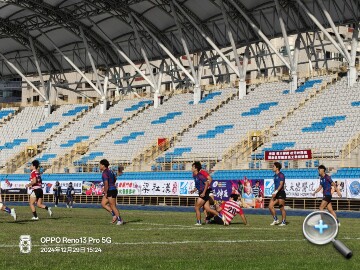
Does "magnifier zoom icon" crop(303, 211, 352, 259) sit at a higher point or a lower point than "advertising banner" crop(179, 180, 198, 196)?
lower

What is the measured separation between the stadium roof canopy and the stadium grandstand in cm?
12

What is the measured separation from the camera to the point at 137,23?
63125 mm

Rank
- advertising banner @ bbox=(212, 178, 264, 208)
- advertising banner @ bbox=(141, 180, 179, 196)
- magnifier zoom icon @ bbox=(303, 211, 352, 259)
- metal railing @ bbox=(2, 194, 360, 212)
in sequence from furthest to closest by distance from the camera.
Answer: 1. advertising banner @ bbox=(141, 180, 179, 196)
2. advertising banner @ bbox=(212, 178, 264, 208)
3. metal railing @ bbox=(2, 194, 360, 212)
4. magnifier zoom icon @ bbox=(303, 211, 352, 259)

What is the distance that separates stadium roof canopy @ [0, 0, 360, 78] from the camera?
2175 inches

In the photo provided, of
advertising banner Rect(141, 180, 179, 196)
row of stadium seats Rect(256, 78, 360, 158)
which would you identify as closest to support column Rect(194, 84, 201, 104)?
row of stadium seats Rect(256, 78, 360, 158)

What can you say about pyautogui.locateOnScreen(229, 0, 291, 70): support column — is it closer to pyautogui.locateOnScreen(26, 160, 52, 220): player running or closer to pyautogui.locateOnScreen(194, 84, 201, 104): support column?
pyautogui.locateOnScreen(194, 84, 201, 104): support column

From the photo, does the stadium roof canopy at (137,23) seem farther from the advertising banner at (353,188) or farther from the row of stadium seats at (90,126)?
the advertising banner at (353,188)

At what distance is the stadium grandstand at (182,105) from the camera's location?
47125mm

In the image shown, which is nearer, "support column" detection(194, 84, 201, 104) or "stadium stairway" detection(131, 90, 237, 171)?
"stadium stairway" detection(131, 90, 237, 171)

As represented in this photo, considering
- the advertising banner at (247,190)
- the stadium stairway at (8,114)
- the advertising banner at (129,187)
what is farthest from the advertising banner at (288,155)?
the stadium stairway at (8,114)

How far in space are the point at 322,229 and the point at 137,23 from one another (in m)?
60.2

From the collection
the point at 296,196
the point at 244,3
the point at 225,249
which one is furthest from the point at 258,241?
the point at 244,3

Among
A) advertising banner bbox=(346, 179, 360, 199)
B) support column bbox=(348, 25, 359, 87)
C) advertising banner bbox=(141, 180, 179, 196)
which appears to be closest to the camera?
advertising banner bbox=(346, 179, 360, 199)

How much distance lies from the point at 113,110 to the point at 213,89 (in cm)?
1108
